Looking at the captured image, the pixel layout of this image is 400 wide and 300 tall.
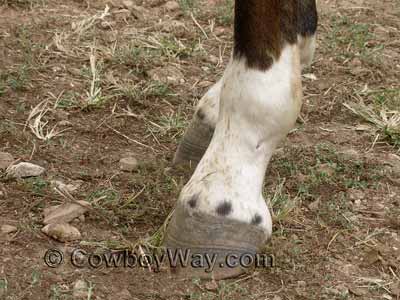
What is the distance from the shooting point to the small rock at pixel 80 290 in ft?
8.60

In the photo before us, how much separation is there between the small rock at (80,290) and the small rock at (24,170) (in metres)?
0.75

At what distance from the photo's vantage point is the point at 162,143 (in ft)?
12.4

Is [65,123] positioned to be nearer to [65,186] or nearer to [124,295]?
[65,186]

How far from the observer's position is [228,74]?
2902 mm

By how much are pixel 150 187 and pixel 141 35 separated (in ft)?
5.50

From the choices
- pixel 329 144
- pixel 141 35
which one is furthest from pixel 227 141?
pixel 141 35

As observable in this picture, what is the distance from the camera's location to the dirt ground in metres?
2.80

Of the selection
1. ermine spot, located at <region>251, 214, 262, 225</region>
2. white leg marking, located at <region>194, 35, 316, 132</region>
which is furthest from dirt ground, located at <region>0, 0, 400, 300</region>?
white leg marking, located at <region>194, 35, 316, 132</region>

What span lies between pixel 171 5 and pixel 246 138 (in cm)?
247

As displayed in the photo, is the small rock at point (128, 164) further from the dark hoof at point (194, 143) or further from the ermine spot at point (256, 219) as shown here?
the ermine spot at point (256, 219)

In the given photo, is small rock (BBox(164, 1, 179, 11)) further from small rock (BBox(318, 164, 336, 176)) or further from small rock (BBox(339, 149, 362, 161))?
small rock (BBox(318, 164, 336, 176))

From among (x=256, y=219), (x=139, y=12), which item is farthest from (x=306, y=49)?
(x=139, y=12)

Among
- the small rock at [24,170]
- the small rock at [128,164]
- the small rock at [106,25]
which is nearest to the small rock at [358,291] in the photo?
the small rock at [128,164]

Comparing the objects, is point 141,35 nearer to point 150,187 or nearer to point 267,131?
point 150,187
